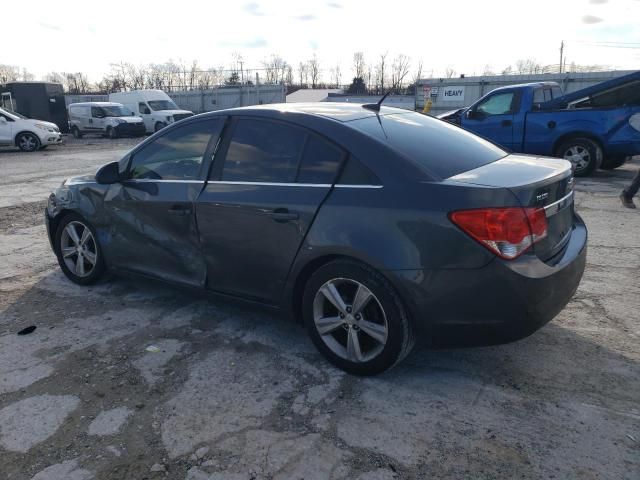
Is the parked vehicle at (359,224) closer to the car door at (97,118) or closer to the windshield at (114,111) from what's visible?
the windshield at (114,111)

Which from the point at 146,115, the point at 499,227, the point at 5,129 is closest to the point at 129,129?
the point at 146,115

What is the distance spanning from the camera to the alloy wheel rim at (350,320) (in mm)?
2852

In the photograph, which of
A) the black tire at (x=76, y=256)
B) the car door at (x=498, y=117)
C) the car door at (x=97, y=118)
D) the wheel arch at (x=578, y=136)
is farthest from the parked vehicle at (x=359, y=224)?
the car door at (x=97, y=118)

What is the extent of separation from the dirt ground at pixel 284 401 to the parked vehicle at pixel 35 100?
26911 mm

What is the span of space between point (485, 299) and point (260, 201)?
1474 mm

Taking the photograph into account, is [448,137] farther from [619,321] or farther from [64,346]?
[64,346]

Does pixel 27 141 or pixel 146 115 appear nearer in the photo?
pixel 27 141

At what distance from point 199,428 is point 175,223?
5.21 feet

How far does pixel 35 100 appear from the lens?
2666cm

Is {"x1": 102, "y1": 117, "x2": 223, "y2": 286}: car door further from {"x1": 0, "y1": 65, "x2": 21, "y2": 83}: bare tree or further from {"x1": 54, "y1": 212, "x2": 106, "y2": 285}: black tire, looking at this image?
{"x1": 0, "y1": 65, "x2": 21, "y2": 83}: bare tree

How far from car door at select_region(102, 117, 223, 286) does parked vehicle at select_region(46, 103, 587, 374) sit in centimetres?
1

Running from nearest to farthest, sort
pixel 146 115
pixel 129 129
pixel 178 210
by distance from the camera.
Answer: pixel 178 210 < pixel 129 129 < pixel 146 115

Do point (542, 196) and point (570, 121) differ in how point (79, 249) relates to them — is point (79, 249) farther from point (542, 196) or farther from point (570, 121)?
point (570, 121)

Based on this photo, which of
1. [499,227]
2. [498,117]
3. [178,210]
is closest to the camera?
[499,227]
